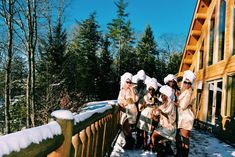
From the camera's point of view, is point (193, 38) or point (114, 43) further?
point (114, 43)

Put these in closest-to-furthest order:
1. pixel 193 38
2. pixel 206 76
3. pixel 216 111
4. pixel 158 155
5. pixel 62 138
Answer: pixel 62 138
pixel 158 155
pixel 216 111
pixel 206 76
pixel 193 38

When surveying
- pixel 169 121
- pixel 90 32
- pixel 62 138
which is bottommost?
pixel 169 121

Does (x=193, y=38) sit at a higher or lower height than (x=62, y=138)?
higher

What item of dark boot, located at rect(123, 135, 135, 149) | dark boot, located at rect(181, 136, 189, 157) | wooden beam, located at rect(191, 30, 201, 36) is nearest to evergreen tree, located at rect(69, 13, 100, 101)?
wooden beam, located at rect(191, 30, 201, 36)

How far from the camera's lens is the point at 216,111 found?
11609 millimetres

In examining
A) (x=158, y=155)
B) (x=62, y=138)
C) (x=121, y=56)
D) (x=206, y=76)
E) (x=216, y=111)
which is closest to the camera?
(x=62, y=138)

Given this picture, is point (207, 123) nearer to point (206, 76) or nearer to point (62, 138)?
point (206, 76)

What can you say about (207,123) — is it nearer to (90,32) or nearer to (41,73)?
(41,73)

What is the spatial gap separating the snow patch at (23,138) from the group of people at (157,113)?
4.22 metres

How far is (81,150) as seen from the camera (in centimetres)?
250

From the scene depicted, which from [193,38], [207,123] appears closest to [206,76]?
[207,123]

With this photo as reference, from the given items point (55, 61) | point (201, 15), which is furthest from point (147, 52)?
point (201, 15)

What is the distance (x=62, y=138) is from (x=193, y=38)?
14563mm

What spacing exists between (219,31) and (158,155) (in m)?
7.77
